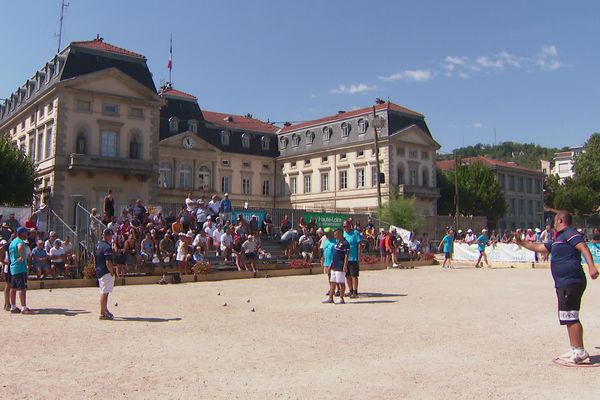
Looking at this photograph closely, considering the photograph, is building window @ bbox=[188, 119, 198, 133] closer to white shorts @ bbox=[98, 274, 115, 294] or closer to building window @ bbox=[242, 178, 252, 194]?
building window @ bbox=[242, 178, 252, 194]

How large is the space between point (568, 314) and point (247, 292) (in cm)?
990

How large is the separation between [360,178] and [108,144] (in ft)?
83.9

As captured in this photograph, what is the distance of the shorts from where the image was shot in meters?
11.8

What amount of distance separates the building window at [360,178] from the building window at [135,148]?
23319mm

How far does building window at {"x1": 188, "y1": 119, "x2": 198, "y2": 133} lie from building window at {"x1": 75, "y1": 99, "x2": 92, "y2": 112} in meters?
15.6

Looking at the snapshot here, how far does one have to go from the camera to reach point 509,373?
22.7 ft

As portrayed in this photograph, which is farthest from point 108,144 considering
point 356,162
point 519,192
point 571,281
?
point 519,192

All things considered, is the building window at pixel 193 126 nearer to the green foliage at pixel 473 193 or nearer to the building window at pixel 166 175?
the building window at pixel 166 175

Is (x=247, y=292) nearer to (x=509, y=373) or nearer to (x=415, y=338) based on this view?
(x=415, y=338)

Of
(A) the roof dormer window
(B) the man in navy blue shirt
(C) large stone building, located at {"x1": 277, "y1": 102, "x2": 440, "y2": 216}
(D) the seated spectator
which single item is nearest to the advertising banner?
(C) large stone building, located at {"x1": 277, "y1": 102, "x2": 440, "y2": 216}

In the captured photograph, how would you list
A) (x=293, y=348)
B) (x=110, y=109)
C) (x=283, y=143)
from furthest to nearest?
(x=283, y=143) < (x=110, y=109) < (x=293, y=348)

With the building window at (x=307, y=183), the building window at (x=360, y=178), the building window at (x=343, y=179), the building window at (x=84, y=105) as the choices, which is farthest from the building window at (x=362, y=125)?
the building window at (x=84, y=105)

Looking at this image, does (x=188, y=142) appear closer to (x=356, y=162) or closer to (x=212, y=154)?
(x=212, y=154)

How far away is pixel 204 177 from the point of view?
5466cm
